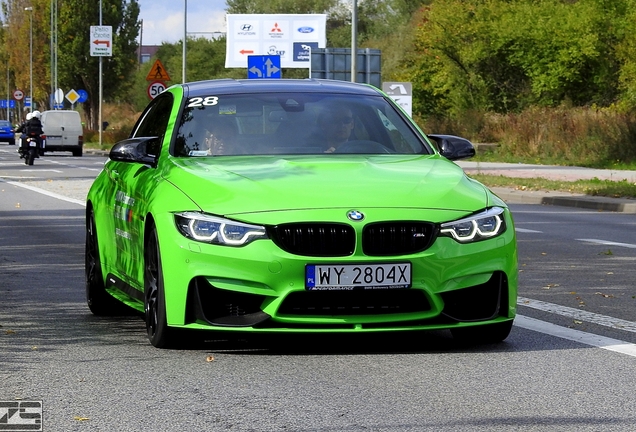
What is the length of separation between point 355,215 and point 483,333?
3.65 feet

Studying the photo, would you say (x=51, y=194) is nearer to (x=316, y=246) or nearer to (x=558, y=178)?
(x=558, y=178)

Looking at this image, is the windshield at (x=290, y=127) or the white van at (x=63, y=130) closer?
the windshield at (x=290, y=127)

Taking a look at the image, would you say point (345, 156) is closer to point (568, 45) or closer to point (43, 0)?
point (568, 45)

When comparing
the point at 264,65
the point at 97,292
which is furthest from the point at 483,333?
the point at 264,65

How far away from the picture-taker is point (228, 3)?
116000 mm

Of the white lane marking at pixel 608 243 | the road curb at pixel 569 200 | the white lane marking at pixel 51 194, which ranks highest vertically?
the white lane marking at pixel 608 243

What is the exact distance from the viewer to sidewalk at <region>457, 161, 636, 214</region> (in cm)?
2347

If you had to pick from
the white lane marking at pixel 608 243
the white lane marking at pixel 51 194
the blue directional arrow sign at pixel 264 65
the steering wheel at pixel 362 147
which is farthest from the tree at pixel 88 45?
the steering wheel at pixel 362 147

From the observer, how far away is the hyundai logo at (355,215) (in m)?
7.12

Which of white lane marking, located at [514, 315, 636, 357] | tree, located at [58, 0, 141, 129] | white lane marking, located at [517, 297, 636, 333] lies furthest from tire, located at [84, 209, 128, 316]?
tree, located at [58, 0, 141, 129]

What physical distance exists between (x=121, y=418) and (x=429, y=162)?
306cm

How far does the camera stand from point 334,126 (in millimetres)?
8609

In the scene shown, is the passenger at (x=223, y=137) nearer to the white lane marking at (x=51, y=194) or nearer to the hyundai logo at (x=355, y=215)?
the hyundai logo at (x=355, y=215)

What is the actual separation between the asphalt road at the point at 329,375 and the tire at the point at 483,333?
7 centimetres
